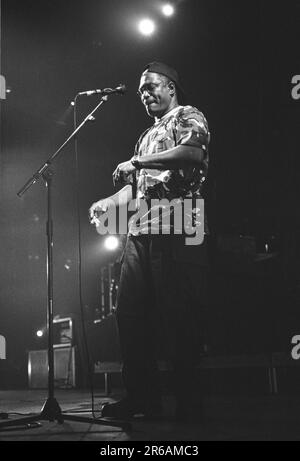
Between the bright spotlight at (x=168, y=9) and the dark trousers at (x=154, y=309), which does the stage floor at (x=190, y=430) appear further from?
the bright spotlight at (x=168, y=9)

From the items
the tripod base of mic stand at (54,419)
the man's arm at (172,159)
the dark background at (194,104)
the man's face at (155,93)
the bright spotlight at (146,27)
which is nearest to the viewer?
the tripod base of mic stand at (54,419)

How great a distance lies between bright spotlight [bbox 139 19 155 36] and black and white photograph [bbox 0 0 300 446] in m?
0.02

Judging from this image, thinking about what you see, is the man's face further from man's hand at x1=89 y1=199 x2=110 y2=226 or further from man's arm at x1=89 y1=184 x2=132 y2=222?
man's hand at x1=89 y1=199 x2=110 y2=226

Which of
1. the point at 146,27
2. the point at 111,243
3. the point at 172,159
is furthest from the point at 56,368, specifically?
the point at 172,159

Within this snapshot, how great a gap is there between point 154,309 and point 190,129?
0.87 m

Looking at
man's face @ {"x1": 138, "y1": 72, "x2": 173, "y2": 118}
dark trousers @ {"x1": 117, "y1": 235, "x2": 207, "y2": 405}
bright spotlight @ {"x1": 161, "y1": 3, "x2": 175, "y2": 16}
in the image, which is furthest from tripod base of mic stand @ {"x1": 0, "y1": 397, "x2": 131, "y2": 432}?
bright spotlight @ {"x1": 161, "y1": 3, "x2": 175, "y2": 16}

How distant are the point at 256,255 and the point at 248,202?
3.38 feet

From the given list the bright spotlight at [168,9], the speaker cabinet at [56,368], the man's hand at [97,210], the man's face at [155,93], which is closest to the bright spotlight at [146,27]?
the bright spotlight at [168,9]

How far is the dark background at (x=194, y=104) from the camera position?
4336 mm

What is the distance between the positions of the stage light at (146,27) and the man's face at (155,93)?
314 centimetres

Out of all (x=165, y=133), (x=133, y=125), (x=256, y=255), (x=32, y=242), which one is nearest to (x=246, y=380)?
(x=256, y=255)

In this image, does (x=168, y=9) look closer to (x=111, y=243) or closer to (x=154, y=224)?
(x=111, y=243)

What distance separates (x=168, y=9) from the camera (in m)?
5.34
